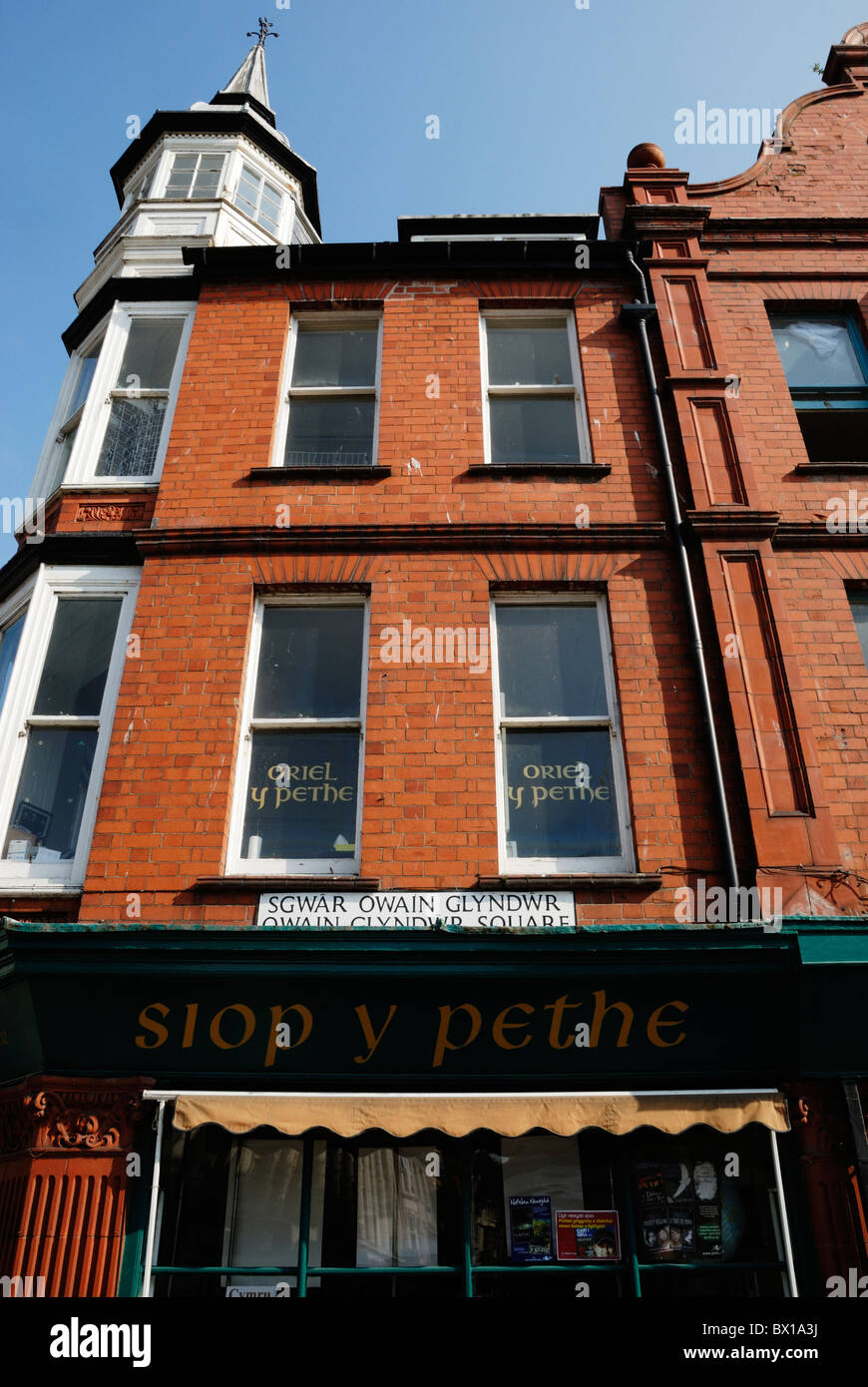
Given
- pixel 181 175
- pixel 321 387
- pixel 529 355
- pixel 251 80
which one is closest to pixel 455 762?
pixel 321 387

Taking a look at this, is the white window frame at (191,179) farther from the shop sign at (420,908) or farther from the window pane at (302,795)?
the shop sign at (420,908)

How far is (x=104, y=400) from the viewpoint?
9102 mm

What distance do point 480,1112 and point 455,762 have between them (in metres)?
2.48

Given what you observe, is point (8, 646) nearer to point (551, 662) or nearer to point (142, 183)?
point (551, 662)

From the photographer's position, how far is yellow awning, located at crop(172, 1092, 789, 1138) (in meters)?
5.62

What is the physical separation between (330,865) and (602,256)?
273 inches

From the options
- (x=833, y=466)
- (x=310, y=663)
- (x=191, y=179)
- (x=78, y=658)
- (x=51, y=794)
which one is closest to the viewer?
(x=51, y=794)

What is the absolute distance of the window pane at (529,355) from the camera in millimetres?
9320

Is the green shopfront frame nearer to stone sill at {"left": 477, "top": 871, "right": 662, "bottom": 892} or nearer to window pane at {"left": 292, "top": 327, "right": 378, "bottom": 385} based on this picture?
stone sill at {"left": 477, "top": 871, "right": 662, "bottom": 892}

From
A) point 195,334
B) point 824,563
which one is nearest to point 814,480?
point 824,563

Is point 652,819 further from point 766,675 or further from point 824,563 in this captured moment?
point 824,563

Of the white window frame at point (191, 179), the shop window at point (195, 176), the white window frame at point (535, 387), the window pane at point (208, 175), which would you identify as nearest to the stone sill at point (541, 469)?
the white window frame at point (535, 387)

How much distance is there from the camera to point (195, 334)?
A: 934 cm
